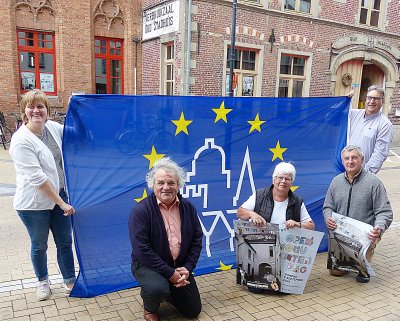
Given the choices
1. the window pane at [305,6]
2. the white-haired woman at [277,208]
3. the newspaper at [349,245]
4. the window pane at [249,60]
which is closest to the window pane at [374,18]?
the window pane at [305,6]

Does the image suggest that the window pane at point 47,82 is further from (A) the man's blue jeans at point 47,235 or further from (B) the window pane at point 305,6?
(A) the man's blue jeans at point 47,235

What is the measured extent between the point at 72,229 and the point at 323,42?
13067 millimetres

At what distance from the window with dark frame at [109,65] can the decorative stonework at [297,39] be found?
615cm

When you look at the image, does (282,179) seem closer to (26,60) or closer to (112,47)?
(26,60)

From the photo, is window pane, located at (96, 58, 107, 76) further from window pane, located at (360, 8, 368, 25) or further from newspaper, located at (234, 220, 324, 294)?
newspaper, located at (234, 220, 324, 294)

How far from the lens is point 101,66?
46.0ft

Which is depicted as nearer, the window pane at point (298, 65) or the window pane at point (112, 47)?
the window pane at point (298, 65)

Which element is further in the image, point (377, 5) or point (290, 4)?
point (377, 5)

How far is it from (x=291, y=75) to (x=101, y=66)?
7194 mm

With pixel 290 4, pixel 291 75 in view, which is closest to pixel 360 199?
pixel 291 75

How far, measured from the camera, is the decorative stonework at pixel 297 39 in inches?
511

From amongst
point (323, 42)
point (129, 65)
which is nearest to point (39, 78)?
point (129, 65)

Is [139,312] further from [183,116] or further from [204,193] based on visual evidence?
[183,116]

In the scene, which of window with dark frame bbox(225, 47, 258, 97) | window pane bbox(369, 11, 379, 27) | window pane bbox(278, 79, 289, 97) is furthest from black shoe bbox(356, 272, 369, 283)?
window pane bbox(369, 11, 379, 27)
